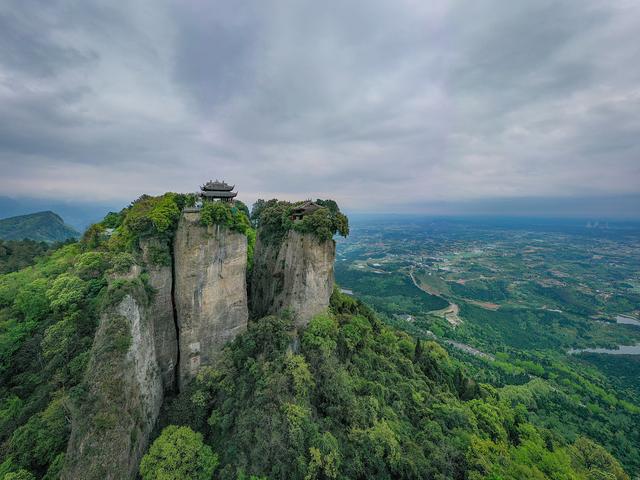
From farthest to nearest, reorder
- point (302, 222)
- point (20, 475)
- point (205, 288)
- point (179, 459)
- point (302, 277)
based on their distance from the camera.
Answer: point (302, 222) → point (302, 277) → point (205, 288) → point (179, 459) → point (20, 475)

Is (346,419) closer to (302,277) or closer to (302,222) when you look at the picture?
(302,277)

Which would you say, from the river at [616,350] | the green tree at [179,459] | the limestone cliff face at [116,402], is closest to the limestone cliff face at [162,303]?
the limestone cliff face at [116,402]

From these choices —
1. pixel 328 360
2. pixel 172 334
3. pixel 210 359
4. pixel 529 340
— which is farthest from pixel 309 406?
pixel 529 340

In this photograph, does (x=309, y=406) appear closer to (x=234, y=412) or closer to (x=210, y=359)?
(x=234, y=412)

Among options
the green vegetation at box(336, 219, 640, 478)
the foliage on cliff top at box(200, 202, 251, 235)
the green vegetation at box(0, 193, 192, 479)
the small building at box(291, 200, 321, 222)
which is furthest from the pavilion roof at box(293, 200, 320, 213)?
the green vegetation at box(336, 219, 640, 478)

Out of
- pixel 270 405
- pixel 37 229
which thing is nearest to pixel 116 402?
pixel 270 405

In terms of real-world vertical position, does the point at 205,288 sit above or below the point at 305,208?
below

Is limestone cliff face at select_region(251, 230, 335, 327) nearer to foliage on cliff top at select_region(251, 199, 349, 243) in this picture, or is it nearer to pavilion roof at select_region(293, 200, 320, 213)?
foliage on cliff top at select_region(251, 199, 349, 243)
